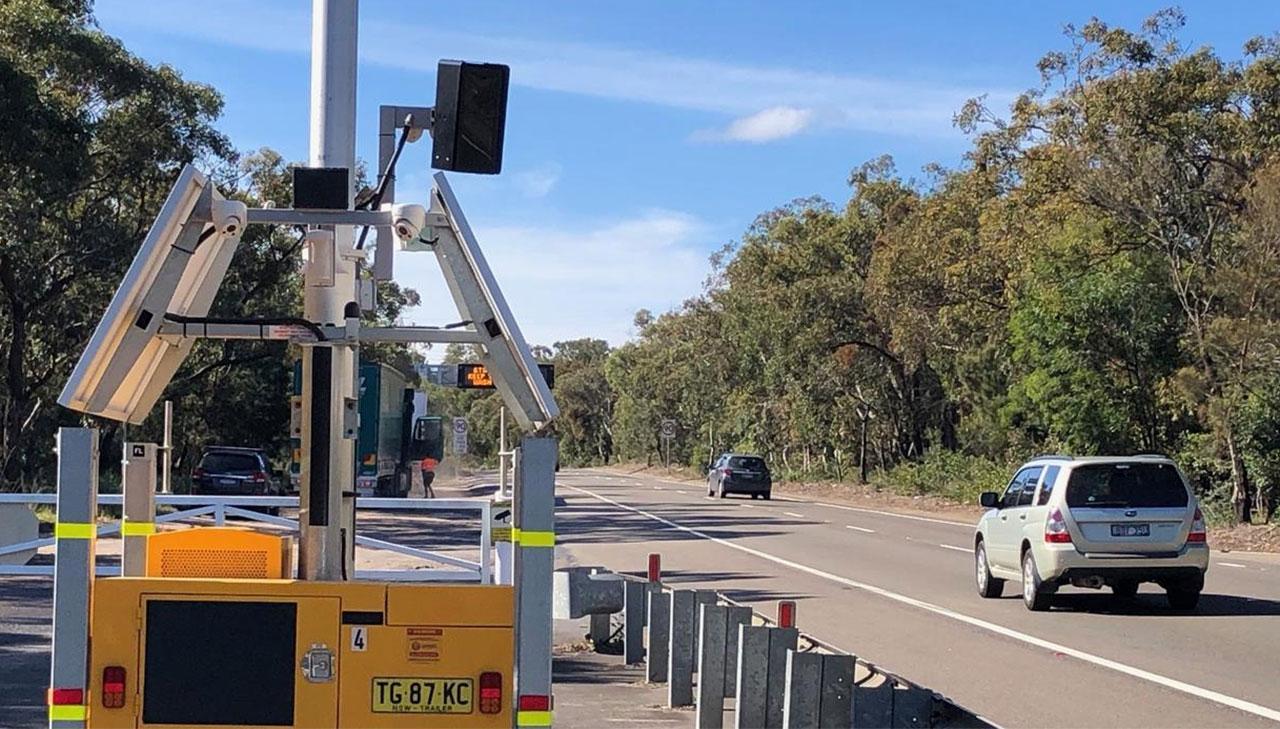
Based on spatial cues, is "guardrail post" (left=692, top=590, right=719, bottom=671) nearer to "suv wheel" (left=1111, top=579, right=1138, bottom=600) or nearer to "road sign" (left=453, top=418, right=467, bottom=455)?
"suv wheel" (left=1111, top=579, right=1138, bottom=600)

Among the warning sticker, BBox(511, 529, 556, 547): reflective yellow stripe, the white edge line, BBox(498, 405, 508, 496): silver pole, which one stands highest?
BBox(498, 405, 508, 496): silver pole

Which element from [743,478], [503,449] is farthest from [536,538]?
[743,478]

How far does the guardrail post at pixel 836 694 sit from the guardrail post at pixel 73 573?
4.25 meters

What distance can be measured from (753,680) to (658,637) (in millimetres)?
3192

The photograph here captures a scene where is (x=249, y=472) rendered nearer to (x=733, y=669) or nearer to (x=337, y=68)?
(x=733, y=669)

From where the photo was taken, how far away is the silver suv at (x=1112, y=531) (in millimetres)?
16219

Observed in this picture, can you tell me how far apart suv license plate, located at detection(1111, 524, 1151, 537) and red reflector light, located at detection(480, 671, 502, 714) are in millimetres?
12398

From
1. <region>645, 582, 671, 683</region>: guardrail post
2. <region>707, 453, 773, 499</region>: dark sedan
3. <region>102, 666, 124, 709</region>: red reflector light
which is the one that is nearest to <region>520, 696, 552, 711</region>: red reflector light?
<region>102, 666, 124, 709</region>: red reflector light

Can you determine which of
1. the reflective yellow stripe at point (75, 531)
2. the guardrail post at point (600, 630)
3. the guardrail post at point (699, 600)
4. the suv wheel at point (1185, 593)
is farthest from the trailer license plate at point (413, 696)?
the suv wheel at point (1185, 593)

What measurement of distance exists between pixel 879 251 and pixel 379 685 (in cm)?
4711

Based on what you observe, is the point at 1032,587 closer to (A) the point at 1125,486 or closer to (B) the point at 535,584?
(A) the point at 1125,486

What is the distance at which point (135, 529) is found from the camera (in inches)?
246

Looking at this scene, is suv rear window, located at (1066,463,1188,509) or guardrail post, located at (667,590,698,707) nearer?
guardrail post, located at (667,590,698,707)

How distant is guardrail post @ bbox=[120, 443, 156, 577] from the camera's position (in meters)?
6.22
